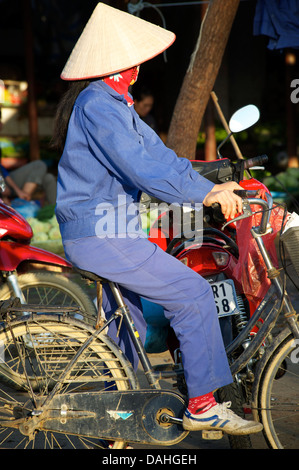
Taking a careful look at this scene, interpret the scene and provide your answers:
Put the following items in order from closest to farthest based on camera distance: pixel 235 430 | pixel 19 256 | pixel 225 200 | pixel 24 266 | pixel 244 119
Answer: pixel 225 200 → pixel 235 430 → pixel 244 119 → pixel 19 256 → pixel 24 266

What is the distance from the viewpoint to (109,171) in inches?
107

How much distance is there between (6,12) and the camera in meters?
9.52

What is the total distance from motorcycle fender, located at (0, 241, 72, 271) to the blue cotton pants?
135 cm

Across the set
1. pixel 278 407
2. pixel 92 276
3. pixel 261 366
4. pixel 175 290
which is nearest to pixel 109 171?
pixel 92 276

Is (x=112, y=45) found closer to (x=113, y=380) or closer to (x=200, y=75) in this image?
(x=113, y=380)

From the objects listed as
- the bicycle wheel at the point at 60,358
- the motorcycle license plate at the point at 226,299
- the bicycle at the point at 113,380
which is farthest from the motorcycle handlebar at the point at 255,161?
the bicycle wheel at the point at 60,358

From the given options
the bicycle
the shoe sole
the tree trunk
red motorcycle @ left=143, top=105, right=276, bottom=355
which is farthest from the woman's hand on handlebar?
the tree trunk

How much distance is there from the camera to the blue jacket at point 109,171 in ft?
8.37

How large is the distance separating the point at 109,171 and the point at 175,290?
59cm

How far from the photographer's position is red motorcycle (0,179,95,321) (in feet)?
13.1

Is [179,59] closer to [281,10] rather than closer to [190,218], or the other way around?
[281,10]

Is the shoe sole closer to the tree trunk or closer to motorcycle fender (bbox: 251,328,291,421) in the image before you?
motorcycle fender (bbox: 251,328,291,421)

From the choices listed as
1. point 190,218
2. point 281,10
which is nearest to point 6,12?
point 281,10

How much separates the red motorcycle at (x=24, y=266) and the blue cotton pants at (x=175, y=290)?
1359 millimetres
